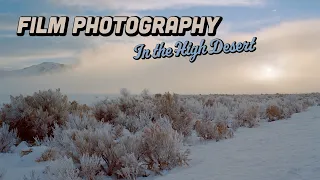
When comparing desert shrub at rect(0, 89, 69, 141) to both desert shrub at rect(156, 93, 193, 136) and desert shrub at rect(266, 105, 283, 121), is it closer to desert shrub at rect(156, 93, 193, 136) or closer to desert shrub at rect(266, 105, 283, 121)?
desert shrub at rect(156, 93, 193, 136)

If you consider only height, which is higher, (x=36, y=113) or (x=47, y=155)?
(x=36, y=113)

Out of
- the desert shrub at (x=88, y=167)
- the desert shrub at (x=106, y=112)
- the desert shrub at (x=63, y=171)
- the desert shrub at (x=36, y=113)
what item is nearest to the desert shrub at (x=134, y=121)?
the desert shrub at (x=106, y=112)

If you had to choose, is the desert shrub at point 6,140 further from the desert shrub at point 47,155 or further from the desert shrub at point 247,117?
the desert shrub at point 247,117

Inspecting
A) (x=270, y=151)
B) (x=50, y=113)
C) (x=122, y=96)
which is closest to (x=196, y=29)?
(x=122, y=96)

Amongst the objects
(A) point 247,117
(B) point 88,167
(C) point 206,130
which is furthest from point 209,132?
(B) point 88,167

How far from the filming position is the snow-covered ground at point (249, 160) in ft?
19.0

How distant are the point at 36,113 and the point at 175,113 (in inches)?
160

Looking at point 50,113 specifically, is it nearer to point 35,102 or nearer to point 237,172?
point 35,102

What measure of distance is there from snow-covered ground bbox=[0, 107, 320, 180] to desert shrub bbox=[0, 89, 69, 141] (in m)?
1.29

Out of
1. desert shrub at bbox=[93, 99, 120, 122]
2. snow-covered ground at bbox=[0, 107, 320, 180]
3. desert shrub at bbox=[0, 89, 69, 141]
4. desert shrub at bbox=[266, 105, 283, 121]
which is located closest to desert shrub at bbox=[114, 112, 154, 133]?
desert shrub at bbox=[93, 99, 120, 122]

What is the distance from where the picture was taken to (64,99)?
12273 mm

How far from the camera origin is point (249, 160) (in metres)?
6.82

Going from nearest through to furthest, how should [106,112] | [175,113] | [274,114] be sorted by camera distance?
1. [175,113]
2. [106,112]
3. [274,114]

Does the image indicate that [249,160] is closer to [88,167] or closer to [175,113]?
[88,167]
